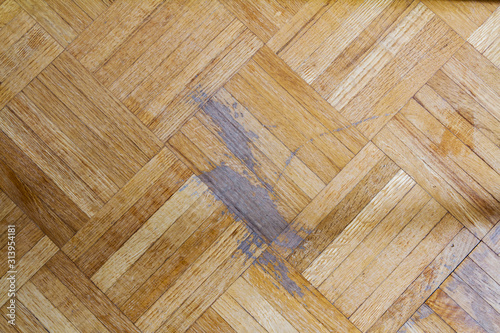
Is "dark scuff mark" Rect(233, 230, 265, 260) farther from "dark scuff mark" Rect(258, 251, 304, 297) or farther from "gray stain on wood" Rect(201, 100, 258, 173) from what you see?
"gray stain on wood" Rect(201, 100, 258, 173)

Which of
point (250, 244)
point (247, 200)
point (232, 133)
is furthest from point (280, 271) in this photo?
point (232, 133)

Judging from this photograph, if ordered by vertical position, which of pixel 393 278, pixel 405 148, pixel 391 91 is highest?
pixel 391 91

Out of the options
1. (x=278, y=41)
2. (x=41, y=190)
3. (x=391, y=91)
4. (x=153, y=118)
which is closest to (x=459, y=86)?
(x=391, y=91)

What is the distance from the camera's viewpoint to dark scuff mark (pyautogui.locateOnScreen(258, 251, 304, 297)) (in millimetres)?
1096

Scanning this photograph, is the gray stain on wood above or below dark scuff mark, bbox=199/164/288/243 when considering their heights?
above

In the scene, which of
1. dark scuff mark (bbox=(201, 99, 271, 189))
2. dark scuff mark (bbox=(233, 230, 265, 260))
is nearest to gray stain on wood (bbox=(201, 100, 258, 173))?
dark scuff mark (bbox=(201, 99, 271, 189))

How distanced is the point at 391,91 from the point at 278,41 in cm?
36

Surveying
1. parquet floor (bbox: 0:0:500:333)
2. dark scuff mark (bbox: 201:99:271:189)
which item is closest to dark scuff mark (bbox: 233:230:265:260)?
parquet floor (bbox: 0:0:500:333)

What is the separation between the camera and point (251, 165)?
1.13 meters

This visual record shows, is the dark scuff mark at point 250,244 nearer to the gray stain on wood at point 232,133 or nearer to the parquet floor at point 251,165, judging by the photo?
the parquet floor at point 251,165

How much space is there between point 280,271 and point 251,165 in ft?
1.03

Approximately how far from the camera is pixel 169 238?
1.11 m

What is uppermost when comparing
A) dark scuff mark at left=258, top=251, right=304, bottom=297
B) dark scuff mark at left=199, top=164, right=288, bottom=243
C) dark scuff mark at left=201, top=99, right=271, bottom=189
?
dark scuff mark at left=201, top=99, right=271, bottom=189

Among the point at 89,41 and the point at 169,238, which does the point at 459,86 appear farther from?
the point at 89,41
